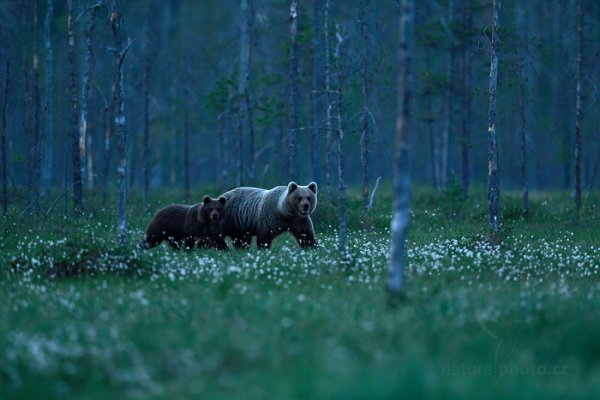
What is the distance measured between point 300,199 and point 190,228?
9.43ft

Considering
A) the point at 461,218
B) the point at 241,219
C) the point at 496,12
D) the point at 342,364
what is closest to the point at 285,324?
the point at 342,364

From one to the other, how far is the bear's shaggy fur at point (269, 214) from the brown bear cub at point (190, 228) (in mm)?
910

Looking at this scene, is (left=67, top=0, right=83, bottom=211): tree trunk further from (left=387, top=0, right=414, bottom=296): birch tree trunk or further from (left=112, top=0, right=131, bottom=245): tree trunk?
(left=387, top=0, right=414, bottom=296): birch tree trunk

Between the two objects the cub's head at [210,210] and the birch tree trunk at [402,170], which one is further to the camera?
the cub's head at [210,210]

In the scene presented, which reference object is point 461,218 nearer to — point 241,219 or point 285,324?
point 241,219

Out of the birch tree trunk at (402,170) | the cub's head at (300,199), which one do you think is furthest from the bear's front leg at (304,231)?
the birch tree trunk at (402,170)

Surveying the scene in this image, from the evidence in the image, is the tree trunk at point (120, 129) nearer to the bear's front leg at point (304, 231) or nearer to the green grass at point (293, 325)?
the green grass at point (293, 325)

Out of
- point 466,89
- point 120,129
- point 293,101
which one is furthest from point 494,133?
point 466,89

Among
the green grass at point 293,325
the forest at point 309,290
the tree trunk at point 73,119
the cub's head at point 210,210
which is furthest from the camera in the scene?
the tree trunk at point 73,119

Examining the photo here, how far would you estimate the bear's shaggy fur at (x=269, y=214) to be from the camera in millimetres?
17500

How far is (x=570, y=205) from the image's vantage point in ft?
96.0

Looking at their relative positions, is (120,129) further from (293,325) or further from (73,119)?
(73,119)

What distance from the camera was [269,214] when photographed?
18141 millimetres

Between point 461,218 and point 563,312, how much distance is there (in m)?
15.4
